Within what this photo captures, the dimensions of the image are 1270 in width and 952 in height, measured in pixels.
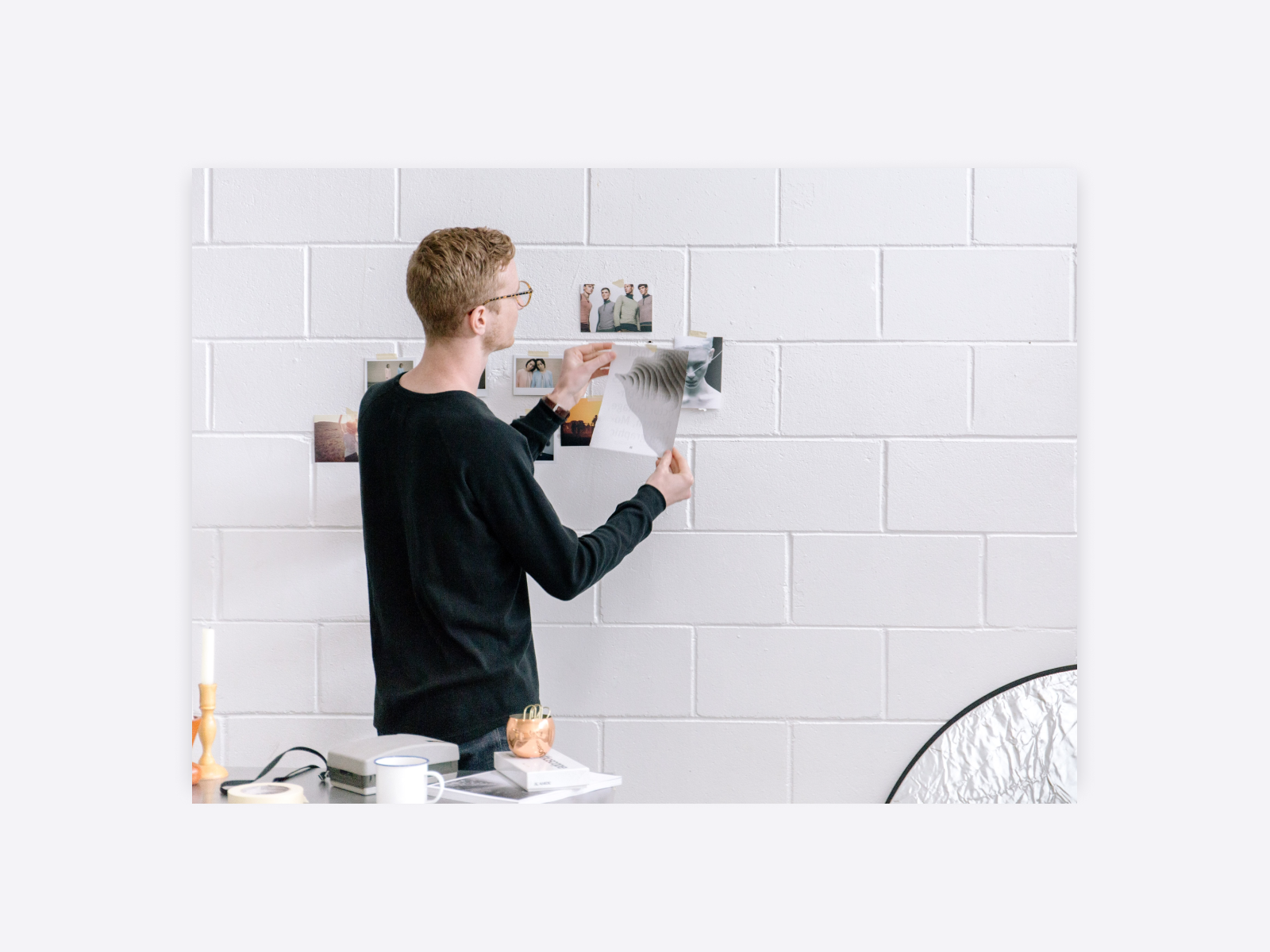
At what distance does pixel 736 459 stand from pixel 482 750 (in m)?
0.85

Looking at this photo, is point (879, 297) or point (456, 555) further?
point (879, 297)

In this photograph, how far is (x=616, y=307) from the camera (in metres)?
2.21

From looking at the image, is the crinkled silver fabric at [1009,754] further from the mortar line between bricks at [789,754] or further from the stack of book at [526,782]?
the stack of book at [526,782]

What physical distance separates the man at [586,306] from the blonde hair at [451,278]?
27 centimetres

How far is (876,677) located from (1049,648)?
0.41 m

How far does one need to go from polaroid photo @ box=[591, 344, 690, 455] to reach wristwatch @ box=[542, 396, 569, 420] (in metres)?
0.08

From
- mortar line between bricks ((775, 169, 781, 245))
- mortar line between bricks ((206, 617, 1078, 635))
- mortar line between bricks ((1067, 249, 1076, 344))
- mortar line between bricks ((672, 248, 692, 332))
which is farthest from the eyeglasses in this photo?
mortar line between bricks ((1067, 249, 1076, 344))

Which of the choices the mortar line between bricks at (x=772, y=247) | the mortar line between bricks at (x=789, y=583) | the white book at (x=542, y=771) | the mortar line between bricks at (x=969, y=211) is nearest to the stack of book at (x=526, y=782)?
the white book at (x=542, y=771)

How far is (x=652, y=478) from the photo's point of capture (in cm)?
213

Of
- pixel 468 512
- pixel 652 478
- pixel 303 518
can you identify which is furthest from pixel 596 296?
pixel 303 518

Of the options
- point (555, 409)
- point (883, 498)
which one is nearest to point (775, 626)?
point (883, 498)

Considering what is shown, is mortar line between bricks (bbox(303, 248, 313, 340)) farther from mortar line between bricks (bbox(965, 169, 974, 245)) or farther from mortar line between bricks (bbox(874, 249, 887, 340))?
mortar line between bricks (bbox(965, 169, 974, 245))

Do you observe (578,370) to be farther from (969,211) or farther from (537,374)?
(969,211)

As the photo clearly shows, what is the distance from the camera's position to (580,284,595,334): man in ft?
7.27
